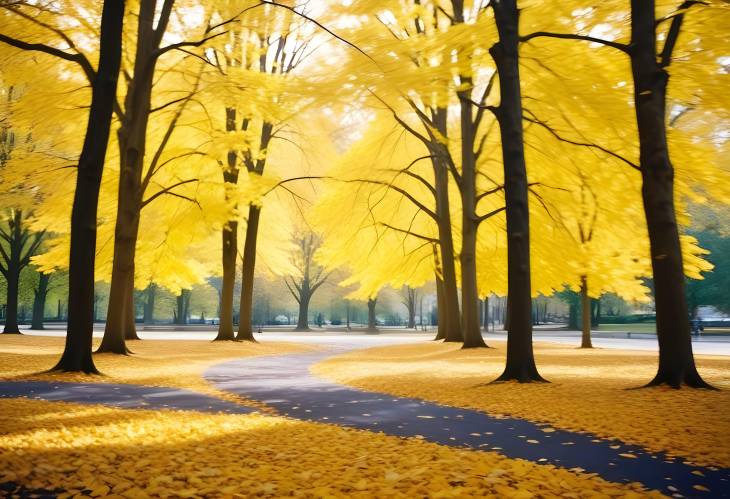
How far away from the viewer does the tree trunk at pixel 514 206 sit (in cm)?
905

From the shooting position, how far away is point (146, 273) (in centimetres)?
2195

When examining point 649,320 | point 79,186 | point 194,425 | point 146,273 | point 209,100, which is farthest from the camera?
point 649,320

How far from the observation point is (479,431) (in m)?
5.64

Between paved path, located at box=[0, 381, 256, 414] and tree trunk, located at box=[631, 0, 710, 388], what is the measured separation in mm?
6219

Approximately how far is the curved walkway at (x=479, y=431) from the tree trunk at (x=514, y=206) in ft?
7.92

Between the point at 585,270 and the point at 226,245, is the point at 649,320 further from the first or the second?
the point at 226,245

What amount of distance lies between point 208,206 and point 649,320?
49.8m

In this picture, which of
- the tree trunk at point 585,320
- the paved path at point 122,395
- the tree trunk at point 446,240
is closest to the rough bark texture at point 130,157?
the paved path at point 122,395

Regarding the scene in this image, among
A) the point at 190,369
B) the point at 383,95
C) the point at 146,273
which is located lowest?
the point at 190,369

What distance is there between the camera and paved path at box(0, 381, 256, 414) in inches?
277

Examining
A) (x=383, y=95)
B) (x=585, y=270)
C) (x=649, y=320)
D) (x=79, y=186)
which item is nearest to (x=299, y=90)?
(x=383, y=95)

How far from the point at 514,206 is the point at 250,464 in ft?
22.2

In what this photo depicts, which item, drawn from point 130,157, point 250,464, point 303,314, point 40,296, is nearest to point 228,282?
point 130,157

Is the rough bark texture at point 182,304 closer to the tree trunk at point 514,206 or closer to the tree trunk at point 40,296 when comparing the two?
the tree trunk at point 40,296
